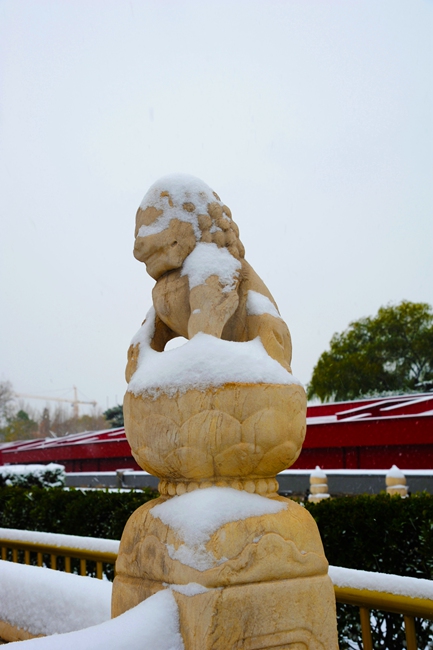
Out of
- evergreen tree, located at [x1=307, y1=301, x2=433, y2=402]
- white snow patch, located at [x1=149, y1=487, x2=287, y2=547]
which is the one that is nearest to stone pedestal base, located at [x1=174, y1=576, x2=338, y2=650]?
white snow patch, located at [x1=149, y1=487, x2=287, y2=547]

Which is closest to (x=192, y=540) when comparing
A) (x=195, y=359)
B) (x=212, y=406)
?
(x=212, y=406)

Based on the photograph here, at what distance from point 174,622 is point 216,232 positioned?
4.05 feet

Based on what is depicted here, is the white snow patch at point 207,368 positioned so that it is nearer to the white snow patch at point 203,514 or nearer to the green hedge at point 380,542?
the white snow patch at point 203,514

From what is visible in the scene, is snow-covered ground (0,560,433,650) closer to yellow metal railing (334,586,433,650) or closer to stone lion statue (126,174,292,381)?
yellow metal railing (334,586,433,650)

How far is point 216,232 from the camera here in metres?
2.00

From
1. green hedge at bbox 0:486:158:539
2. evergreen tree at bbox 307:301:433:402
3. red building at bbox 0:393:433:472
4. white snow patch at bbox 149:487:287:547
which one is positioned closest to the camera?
white snow patch at bbox 149:487:287:547

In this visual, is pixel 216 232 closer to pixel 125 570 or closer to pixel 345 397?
pixel 125 570

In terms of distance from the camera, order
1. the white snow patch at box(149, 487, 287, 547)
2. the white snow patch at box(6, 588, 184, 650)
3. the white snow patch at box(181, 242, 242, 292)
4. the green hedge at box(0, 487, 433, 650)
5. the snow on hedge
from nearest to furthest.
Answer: the white snow patch at box(6, 588, 184, 650)
the white snow patch at box(149, 487, 287, 547)
the white snow patch at box(181, 242, 242, 292)
the green hedge at box(0, 487, 433, 650)
the snow on hedge

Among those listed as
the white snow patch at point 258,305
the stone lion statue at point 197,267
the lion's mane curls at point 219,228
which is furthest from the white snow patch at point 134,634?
the lion's mane curls at point 219,228

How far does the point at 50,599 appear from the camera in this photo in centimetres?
283

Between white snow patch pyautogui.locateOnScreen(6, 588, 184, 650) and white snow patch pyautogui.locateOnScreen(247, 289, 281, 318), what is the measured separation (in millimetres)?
935

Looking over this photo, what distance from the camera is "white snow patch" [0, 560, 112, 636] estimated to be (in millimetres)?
2594


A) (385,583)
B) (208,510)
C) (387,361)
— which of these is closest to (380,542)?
(385,583)

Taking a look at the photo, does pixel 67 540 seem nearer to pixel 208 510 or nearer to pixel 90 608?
pixel 90 608
